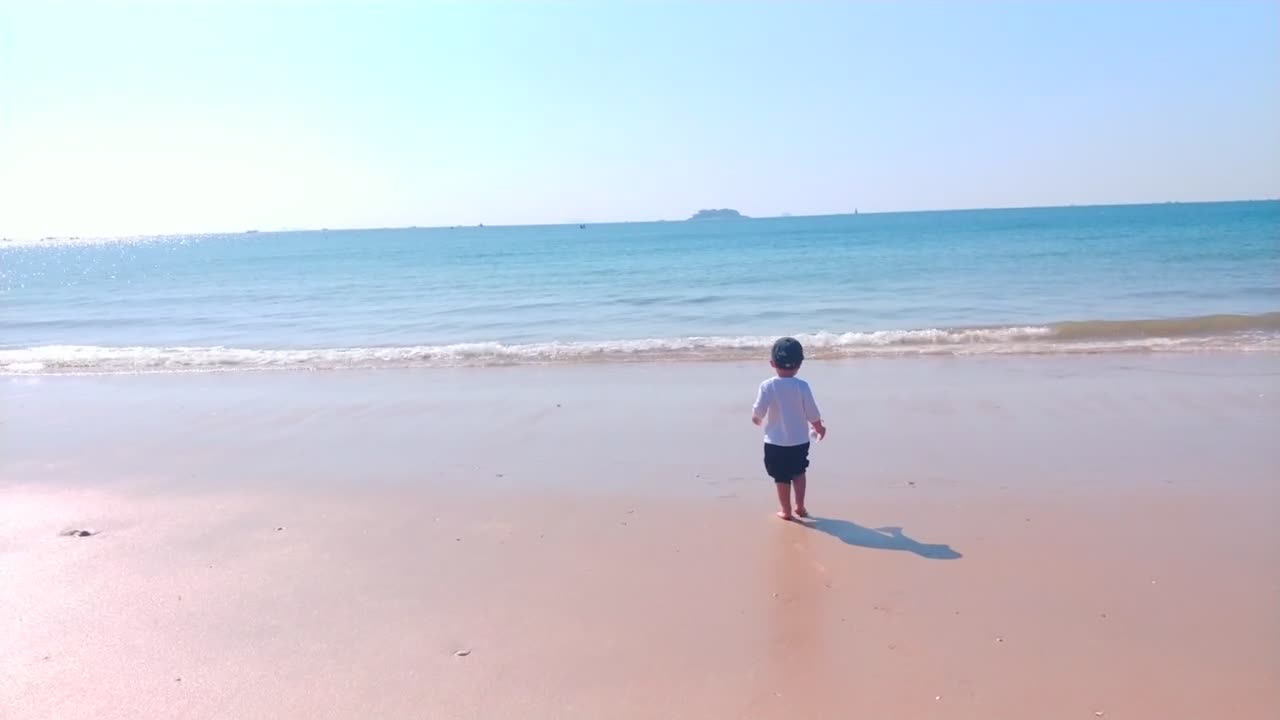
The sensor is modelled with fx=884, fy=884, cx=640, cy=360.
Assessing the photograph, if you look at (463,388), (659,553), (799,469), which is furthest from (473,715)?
(463,388)

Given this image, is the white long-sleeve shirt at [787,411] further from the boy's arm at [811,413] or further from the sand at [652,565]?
the sand at [652,565]

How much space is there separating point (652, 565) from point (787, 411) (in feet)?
5.01

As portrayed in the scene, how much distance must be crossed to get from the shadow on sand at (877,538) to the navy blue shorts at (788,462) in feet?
1.06

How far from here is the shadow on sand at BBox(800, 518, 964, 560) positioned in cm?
516

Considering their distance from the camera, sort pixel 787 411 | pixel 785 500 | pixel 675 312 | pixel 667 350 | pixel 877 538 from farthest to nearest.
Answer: pixel 675 312 → pixel 667 350 → pixel 787 411 → pixel 785 500 → pixel 877 538

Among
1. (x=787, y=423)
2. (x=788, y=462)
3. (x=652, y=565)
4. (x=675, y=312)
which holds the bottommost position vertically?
(x=652, y=565)

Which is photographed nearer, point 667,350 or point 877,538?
point 877,538

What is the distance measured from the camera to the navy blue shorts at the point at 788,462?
19.5 ft

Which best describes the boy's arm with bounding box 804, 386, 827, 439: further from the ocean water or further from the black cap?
the ocean water

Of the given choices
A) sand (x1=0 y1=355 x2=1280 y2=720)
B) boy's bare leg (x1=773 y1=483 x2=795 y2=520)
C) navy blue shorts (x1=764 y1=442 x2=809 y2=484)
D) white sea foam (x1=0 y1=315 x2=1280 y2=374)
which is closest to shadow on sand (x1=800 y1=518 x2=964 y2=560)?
sand (x1=0 y1=355 x2=1280 y2=720)

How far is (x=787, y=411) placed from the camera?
601 centimetres

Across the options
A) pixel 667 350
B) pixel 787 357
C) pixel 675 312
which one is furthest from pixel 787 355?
pixel 675 312

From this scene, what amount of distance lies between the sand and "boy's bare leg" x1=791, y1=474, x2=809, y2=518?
5.5 inches

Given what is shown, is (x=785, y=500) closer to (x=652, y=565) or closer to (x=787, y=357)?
(x=787, y=357)
